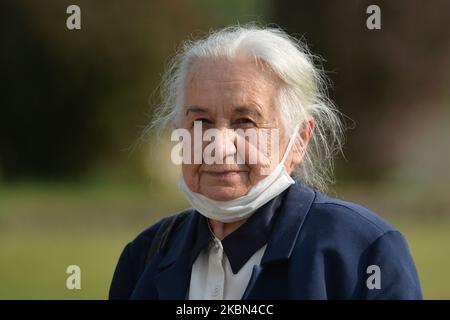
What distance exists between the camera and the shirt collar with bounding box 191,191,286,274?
2.51 m

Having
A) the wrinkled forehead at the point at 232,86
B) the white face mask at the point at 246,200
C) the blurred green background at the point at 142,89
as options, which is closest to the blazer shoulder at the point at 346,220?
the white face mask at the point at 246,200

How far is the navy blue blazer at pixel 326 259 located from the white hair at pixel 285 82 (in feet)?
0.96

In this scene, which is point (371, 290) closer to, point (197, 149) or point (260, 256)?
point (260, 256)

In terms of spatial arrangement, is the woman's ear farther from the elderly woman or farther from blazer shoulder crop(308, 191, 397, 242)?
blazer shoulder crop(308, 191, 397, 242)

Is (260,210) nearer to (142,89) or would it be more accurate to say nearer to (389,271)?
(389,271)

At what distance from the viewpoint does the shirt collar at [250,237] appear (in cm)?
251

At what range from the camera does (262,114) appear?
8.10ft

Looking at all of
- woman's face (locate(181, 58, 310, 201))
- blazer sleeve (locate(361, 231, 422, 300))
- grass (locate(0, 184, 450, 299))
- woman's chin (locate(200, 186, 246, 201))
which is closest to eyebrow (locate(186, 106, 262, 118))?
woman's face (locate(181, 58, 310, 201))

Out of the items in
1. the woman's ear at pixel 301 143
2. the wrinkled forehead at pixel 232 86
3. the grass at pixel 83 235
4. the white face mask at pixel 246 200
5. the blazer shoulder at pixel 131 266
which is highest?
the wrinkled forehead at pixel 232 86

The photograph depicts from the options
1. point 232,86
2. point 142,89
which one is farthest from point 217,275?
point 142,89

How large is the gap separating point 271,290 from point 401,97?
17.1 meters

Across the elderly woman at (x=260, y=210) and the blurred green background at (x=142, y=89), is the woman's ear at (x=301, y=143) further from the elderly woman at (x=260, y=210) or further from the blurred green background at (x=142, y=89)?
the blurred green background at (x=142, y=89)

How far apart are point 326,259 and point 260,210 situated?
293 mm

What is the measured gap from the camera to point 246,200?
2.48 m
